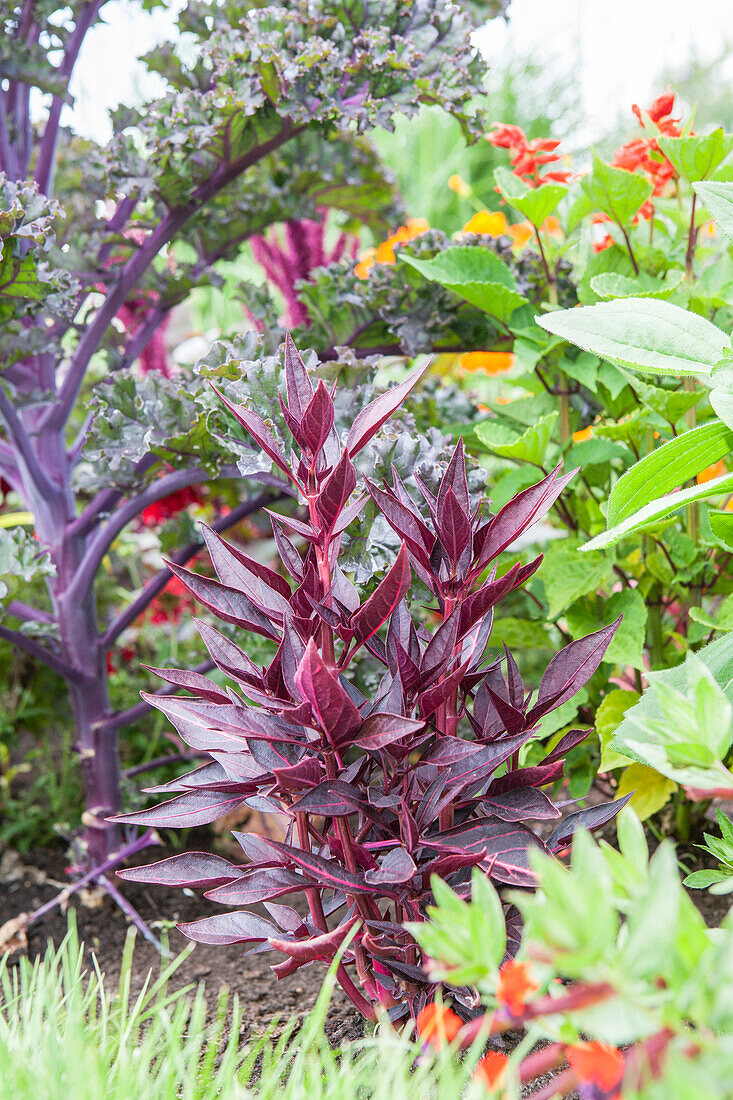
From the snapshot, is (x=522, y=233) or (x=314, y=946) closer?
(x=314, y=946)

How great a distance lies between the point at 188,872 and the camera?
971 mm

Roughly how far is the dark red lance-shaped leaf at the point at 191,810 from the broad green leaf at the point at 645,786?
25.7 inches

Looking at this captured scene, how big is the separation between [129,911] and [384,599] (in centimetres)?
93

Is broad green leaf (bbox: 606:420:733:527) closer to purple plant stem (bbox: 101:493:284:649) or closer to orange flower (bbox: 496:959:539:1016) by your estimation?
orange flower (bbox: 496:959:539:1016)

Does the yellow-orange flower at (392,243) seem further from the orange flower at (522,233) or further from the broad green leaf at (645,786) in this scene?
the broad green leaf at (645,786)

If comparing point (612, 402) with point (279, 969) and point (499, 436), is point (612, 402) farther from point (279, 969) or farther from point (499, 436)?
point (279, 969)

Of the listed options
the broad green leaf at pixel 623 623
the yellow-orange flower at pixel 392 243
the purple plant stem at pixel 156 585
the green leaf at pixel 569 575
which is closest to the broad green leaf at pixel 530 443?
the green leaf at pixel 569 575

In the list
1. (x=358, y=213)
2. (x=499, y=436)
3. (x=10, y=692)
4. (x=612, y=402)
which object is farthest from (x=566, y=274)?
(x=10, y=692)

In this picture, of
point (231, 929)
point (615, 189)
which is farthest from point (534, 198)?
point (231, 929)

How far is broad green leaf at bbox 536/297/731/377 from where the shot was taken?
3.18 feet

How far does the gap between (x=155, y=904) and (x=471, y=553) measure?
1.11m

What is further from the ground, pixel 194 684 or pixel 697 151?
pixel 697 151

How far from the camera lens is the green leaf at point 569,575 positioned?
1.26 m

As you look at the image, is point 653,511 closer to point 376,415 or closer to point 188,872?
point 376,415
